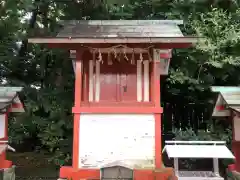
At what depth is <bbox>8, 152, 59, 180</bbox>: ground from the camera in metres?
11.3

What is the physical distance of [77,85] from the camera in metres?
8.33

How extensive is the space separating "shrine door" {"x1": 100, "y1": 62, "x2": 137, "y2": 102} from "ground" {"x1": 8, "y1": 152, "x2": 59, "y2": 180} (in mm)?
4518

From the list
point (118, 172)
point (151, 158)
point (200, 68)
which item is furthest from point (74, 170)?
point (200, 68)

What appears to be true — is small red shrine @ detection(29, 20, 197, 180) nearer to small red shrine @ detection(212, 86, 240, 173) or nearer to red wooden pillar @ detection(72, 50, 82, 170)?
red wooden pillar @ detection(72, 50, 82, 170)

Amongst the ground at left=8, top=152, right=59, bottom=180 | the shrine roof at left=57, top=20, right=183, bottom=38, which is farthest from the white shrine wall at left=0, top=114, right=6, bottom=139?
the shrine roof at left=57, top=20, right=183, bottom=38

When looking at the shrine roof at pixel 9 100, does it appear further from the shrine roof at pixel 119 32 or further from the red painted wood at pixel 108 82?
the red painted wood at pixel 108 82

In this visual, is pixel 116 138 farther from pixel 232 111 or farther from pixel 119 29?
pixel 232 111

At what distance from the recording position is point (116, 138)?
826 cm

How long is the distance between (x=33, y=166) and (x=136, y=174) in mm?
7075

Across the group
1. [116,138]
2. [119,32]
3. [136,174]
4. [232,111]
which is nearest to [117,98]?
[116,138]

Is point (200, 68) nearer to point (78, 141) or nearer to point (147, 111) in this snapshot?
point (147, 111)

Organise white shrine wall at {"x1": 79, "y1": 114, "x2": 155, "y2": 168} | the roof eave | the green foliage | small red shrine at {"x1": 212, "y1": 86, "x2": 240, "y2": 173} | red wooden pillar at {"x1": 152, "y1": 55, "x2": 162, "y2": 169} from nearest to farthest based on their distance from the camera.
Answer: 1. the roof eave
2. red wooden pillar at {"x1": 152, "y1": 55, "x2": 162, "y2": 169}
3. white shrine wall at {"x1": 79, "y1": 114, "x2": 155, "y2": 168}
4. small red shrine at {"x1": 212, "y1": 86, "x2": 240, "y2": 173}
5. the green foliage

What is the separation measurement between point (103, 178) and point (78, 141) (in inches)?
50.8

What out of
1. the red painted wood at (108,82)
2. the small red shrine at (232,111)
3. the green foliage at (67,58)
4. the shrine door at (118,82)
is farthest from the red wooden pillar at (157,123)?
the green foliage at (67,58)
